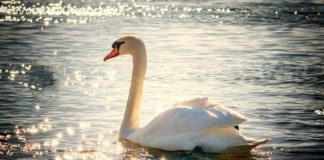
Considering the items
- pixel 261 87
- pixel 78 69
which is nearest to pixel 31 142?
pixel 261 87

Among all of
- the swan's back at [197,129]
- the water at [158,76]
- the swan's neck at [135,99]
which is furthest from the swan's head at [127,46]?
the swan's back at [197,129]

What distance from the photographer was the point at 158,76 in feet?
65.3

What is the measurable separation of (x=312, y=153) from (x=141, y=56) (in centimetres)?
309

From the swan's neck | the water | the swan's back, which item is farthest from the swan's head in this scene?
the swan's back

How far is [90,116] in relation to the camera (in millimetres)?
15094

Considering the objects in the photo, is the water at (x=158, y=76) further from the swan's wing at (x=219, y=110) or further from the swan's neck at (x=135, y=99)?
the swan's wing at (x=219, y=110)

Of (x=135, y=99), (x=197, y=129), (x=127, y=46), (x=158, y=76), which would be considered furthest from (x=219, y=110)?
(x=158, y=76)

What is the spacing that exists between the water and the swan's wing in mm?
668

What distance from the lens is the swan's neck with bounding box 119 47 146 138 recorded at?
1338cm

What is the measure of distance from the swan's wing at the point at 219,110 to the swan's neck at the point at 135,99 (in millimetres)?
892

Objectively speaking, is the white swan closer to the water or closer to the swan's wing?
the swan's wing

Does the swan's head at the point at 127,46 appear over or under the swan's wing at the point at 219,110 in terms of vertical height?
over

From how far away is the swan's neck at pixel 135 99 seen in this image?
43.9 feet

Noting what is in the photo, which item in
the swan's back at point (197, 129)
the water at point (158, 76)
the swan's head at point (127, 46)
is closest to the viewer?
the swan's back at point (197, 129)
